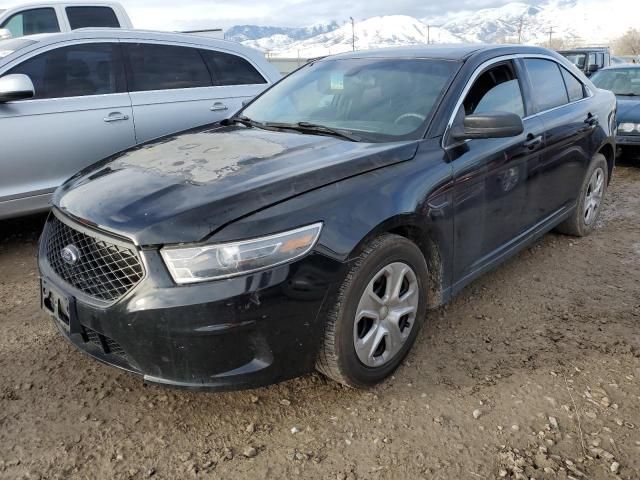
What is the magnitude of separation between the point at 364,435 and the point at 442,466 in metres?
0.35

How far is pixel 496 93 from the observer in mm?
3426

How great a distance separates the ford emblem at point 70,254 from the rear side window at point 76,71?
8.16ft

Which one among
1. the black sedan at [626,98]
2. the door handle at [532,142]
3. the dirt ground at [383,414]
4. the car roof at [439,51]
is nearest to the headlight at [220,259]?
the dirt ground at [383,414]

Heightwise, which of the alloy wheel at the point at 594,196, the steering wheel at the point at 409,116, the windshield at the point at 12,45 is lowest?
the alloy wheel at the point at 594,196

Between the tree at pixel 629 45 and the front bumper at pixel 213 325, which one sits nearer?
the front bumper at pixel 213 325

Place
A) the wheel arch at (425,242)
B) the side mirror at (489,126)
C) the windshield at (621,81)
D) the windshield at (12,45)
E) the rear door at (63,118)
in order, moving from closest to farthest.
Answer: the wheel arch at (425,242), the side mirror at (489,126), the rear door at (63,118), the windshield at (12,45), the windshield at (621,81)

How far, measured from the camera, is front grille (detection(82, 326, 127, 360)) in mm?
2285

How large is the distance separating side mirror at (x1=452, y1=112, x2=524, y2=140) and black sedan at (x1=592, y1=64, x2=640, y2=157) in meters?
5.57

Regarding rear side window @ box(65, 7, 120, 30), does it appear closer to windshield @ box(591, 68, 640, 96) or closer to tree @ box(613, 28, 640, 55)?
windshield @ box(591, 68, 640, 96)

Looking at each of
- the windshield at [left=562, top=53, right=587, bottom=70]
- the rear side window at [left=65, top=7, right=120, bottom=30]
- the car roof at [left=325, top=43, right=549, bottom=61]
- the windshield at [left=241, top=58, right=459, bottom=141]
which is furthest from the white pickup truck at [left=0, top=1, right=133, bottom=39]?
the windshield at [left=562, top=53, right=587, bottom=70]

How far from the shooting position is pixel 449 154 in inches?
114

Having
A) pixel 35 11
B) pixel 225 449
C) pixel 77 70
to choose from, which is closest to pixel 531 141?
pixel 225 449

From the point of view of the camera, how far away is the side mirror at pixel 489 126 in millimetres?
2854

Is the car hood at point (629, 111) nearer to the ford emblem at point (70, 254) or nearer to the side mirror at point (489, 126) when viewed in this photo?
the side mirror at point (489, 126)
